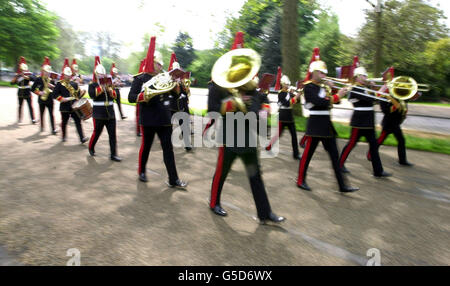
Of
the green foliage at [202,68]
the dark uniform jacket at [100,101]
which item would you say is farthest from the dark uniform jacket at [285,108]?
the green foliage at [202,68]

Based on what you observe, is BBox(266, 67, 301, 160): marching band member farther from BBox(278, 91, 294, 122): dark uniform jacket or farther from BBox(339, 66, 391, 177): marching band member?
BBox(339, 66, 391, 177): marching band member

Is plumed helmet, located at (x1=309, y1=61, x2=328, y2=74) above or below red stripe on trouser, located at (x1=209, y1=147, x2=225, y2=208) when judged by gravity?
above

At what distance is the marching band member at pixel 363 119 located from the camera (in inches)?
239

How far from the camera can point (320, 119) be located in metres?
5.35

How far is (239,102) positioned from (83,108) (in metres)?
5.29

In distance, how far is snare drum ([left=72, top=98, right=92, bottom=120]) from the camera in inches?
299

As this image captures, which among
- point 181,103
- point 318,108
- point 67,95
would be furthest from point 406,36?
point 67,95

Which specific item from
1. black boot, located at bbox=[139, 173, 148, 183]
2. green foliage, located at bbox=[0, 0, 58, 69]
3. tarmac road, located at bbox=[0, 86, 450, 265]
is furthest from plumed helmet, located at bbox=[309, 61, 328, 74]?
green foliage, located at bbox=[0, 0, 58, 69]

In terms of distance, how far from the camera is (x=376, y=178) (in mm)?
6152

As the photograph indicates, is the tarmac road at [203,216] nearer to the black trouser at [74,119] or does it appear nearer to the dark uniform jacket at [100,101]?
the dark uniform jacket at [100,101]

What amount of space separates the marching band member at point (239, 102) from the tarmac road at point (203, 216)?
43cm

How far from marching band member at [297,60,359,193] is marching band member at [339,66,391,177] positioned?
0.90 m
